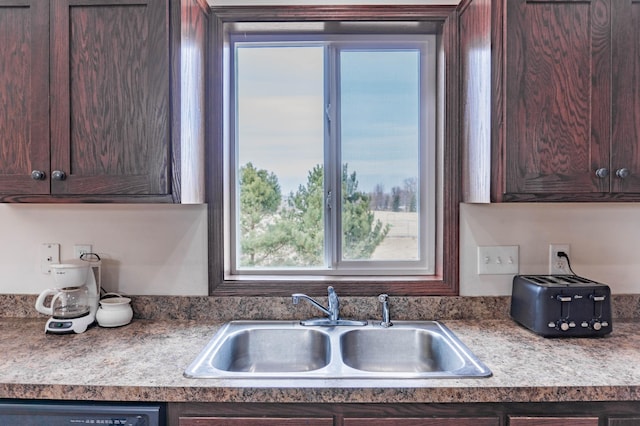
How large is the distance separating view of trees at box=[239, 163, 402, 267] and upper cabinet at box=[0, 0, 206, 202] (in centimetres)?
50

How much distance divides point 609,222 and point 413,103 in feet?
3.23

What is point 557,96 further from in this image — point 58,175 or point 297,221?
point 58,175

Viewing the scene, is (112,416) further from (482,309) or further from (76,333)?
(482,309)

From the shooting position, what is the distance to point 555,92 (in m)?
1.31

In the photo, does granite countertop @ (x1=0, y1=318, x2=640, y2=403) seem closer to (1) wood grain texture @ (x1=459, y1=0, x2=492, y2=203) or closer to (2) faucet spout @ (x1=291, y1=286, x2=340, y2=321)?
(2) faucet spout @ (x1=291, y1=286, x2=340, y2=321)

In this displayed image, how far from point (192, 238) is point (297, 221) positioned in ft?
1.55

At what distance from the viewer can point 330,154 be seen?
1.76m

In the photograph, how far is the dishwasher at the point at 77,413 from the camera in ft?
3.42

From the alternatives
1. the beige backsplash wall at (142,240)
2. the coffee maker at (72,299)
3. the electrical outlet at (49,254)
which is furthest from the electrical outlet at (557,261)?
the electrical outlet at (49,254)

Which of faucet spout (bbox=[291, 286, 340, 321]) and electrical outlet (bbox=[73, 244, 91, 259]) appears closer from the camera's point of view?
faucet spout (bbox=[291, 286, 340, 321])

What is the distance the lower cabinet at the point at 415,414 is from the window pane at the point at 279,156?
2.60 ft

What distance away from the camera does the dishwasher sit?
3.42ft

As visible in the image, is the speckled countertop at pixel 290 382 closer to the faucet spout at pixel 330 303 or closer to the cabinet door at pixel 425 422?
the cabinet door at pixel 425 422

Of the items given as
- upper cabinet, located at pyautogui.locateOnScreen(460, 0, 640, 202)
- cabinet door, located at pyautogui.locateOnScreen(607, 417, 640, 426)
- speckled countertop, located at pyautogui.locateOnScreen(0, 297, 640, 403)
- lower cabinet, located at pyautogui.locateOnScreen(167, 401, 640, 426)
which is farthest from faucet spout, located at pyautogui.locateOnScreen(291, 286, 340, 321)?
cabinet door, located at pyautogui.locateOnScreen(607, 417, 640, 426)
